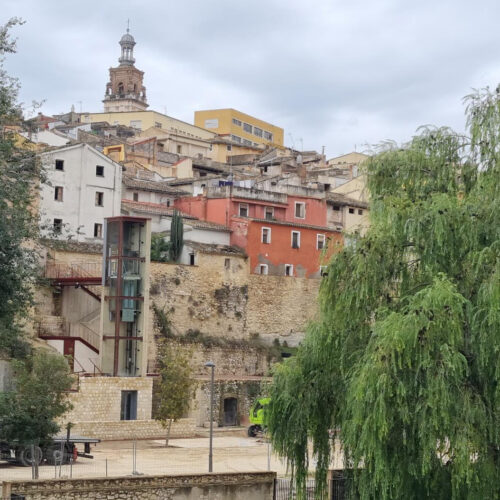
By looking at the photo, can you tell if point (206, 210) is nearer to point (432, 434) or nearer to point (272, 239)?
point (272, 239)

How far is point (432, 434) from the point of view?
61.5ft

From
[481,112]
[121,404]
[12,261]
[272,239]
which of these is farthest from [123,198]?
[481,112]

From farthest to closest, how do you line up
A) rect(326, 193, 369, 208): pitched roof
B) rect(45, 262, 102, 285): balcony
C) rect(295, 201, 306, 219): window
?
rect(326, 193, 369, 208): pitched roof, rect(295, 201, 306, 219): window, rect(45, 262, 102, 285): balcony

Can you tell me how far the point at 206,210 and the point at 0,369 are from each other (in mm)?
22387

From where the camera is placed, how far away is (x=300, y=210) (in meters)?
64.7

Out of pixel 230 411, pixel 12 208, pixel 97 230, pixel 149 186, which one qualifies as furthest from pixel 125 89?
pixel 12 208

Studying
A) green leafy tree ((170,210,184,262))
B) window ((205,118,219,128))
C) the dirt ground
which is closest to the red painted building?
green leafy tree ((170,210,184,262))

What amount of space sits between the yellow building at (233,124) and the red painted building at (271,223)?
52855mm

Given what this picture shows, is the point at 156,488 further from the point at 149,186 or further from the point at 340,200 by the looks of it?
the point at 340,200

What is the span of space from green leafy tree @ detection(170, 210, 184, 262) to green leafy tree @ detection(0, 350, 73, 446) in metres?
22.3

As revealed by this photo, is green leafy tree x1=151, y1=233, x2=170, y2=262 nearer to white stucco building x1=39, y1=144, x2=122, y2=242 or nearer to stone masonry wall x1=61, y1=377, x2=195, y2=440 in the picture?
white stucco building x1=39, y1=144, x2=122, y2=242

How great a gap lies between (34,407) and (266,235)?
93.4ft

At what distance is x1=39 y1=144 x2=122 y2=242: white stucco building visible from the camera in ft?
180

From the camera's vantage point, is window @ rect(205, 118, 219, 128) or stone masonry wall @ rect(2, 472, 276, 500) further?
window @ rect(205, 118, 219, 128)
